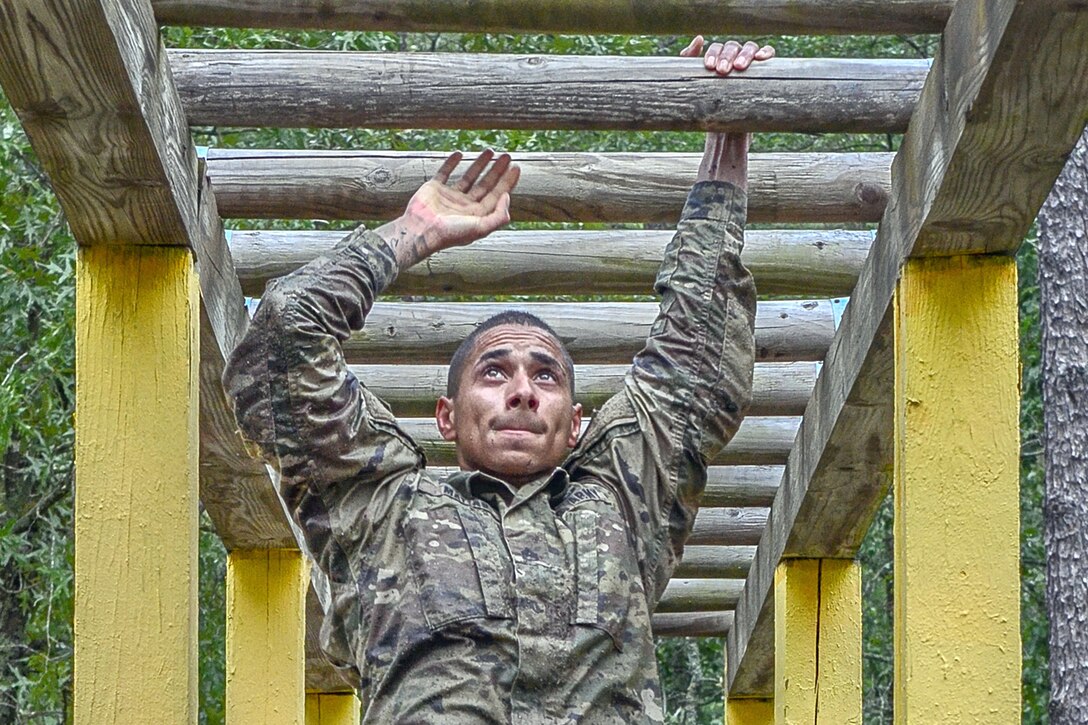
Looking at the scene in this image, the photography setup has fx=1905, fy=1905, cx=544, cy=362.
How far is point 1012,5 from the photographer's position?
373 cm

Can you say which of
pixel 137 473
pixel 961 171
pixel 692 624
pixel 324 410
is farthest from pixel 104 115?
pixel 692 624

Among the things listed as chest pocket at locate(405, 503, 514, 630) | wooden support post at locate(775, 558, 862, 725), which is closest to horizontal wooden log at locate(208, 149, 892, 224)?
chest pocket at locate(405, 503, 514, 630)

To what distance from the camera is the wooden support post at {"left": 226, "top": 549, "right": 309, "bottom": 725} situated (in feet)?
25.0

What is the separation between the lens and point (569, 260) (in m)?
6.21

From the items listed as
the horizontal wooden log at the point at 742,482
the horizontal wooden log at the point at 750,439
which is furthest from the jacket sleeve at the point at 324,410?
the horizontal wooden log at the point at 742,482

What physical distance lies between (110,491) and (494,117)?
53.6 inches

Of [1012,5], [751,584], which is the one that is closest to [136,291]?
[1012,5]

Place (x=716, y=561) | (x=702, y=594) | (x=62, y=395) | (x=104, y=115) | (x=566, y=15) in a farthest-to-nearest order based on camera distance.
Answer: (x=62, y=395) → (x=702, y=594) → (x=716, y=561) → (x=566, y=15) → (x=104, y=115)

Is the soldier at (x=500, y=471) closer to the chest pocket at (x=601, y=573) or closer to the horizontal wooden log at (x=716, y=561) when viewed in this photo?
the chest pocket at (x=601, y=573)

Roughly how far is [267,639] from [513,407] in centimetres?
323

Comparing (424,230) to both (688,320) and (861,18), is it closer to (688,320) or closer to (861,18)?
(688,320)

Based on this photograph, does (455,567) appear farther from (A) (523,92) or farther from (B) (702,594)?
(B) (702,594)

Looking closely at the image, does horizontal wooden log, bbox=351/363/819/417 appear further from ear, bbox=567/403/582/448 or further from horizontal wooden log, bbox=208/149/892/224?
ear, bbox=567/403/582/448

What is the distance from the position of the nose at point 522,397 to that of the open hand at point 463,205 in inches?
15.1
